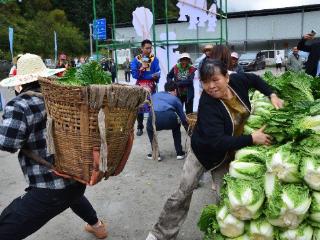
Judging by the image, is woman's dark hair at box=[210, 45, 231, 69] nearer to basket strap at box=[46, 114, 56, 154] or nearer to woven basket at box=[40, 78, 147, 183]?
woven basket at box=[40, 78, 147, 183]

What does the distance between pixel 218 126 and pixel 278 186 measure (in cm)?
68

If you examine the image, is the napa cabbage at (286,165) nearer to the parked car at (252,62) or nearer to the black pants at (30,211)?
the black pants at (30,211)

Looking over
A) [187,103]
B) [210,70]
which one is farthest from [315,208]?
[187,103]

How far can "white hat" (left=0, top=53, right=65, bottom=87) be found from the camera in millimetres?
3105

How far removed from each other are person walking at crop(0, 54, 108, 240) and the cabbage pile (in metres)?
1.20

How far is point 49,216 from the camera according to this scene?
3328 mm

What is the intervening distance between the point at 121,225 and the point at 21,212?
1614mm

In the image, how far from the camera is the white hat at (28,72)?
10.2ft

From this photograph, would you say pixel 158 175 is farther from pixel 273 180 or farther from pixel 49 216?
pixel 273 180

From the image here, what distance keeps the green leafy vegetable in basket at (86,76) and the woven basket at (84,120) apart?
0.13 meters

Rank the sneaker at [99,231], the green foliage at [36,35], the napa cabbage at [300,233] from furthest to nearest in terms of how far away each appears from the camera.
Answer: the green foliage at [36,35] → the sneaker at [99,231] → the napa cabbage at [300,233]

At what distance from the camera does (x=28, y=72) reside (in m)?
3.19

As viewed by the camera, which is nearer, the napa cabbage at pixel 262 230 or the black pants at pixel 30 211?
the napa cabbage at pixel 262 230

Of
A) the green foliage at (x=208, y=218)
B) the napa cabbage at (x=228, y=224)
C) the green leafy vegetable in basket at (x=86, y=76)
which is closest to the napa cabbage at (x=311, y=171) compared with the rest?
the napa cabbage at (x=228, y=224)
